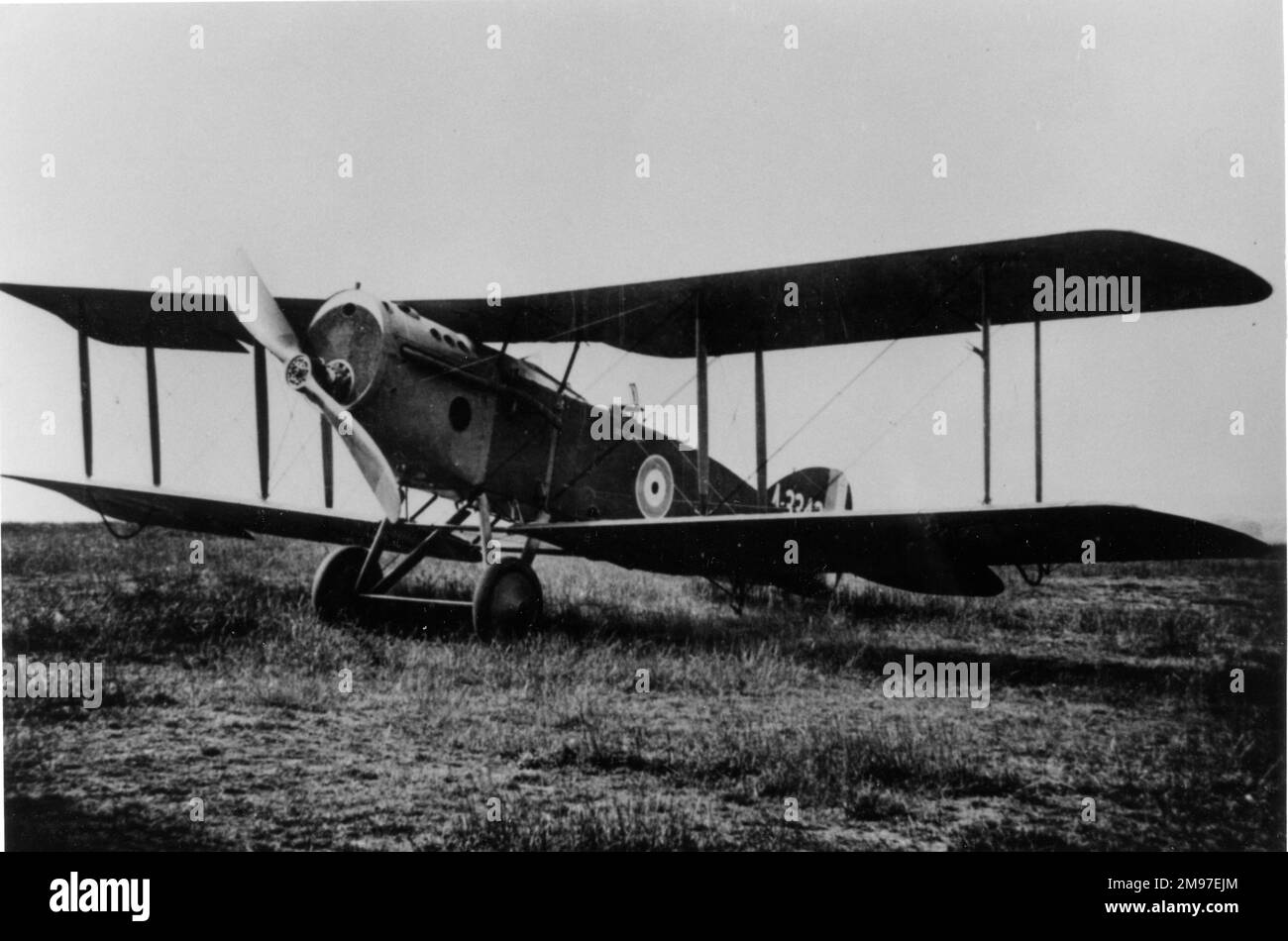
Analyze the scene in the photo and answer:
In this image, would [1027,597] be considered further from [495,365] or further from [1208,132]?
[495,365]

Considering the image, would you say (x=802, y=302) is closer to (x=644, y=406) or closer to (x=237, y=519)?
(x=644, y=406)

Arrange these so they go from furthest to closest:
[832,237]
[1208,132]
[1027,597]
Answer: [1027,597]
[832,237]
[1208,132]

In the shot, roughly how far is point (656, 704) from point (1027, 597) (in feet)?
14.5

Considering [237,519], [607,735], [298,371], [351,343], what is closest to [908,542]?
[607,735]

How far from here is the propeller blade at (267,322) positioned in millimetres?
5109

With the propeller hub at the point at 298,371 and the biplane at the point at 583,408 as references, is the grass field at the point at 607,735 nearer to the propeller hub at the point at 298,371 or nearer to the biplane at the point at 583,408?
the biplane at the point at 583,408

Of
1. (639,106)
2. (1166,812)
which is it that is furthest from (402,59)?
(1166,812)

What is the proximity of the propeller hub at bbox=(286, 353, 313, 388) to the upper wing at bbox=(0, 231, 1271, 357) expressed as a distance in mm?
574

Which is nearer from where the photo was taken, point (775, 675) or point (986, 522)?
point (986, 522)

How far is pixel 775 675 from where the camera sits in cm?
518

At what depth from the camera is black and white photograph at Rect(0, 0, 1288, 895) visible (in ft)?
13.0

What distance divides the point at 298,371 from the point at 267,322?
348mm

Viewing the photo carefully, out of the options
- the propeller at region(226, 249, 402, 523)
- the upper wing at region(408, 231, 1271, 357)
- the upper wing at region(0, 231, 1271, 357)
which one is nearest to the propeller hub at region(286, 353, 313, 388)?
the propeller at region(226, 249, 402, 523)

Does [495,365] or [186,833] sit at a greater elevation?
[495,365]
